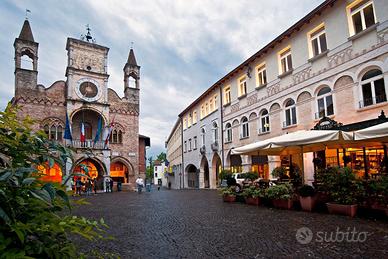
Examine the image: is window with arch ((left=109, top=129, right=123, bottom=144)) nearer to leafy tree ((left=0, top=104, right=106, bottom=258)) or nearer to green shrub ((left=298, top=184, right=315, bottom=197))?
green shrub ((left=298, top=184, right=315, bottom=197))

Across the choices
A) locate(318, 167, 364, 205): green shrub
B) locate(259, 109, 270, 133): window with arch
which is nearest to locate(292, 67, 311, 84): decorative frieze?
locate(259, 109, 270, 133): window with arch

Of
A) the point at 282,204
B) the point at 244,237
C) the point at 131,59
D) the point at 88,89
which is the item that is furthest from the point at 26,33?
the point at 244,237

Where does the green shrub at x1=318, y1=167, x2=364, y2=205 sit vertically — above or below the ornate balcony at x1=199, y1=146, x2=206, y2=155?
below

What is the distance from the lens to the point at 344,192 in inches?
322

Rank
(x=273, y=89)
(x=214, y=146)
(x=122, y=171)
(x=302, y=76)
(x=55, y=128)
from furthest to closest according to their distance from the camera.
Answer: (x=122, y=171) < (x=55, y=128) < (x=214, y=146) < (x=273, y=89) < (x=302, y=76)

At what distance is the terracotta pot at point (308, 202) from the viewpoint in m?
9.03

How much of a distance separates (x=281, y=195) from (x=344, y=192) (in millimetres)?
2334

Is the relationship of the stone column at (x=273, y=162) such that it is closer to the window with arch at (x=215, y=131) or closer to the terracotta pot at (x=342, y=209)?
the window with arch at (x=215, y=131)

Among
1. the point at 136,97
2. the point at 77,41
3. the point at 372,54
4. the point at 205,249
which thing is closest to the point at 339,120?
the point at 372,54

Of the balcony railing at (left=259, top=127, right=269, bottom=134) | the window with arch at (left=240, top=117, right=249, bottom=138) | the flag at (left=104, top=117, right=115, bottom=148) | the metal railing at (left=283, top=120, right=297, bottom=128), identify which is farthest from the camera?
the flag at (left=104, top=117, right=115, bottom=148)

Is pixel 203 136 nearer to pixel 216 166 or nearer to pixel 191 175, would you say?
pixel 216 166

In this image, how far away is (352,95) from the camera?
13156 mm

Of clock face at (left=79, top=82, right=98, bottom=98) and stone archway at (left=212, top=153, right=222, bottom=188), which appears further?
clock face at (left=79, top=82, right=98, bottom=98)

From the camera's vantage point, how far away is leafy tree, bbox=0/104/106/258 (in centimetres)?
126
